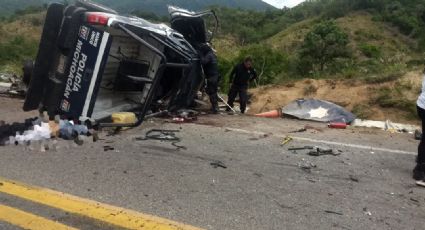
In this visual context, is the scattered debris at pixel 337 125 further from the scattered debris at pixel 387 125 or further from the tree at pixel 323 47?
the tree at pixel 323 47

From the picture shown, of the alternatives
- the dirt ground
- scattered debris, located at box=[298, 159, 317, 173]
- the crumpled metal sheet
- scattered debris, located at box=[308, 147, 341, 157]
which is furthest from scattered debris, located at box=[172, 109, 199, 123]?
scattered debris, located at box=[298, 159, 317, 173]

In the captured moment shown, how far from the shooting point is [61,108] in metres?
7.48

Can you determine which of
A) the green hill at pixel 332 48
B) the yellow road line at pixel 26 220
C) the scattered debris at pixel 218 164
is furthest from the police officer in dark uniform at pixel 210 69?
the yellow road line at pixel 26 220

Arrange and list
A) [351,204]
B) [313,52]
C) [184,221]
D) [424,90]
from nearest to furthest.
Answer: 1. [184,221]
2. [351,204]
3. [424,90]
4. [313,52]

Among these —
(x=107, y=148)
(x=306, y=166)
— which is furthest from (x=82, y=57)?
(x=306, y=166)

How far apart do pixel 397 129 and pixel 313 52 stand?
665 inches

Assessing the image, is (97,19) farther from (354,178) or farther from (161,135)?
(354,178)

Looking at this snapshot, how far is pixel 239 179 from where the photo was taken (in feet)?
16.2

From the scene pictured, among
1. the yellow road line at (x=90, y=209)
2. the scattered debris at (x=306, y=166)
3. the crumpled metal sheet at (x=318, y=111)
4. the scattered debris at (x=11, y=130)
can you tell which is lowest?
the scattered debris at (x=11, y=130)

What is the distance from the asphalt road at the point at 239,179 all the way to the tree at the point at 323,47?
17458 millimetres

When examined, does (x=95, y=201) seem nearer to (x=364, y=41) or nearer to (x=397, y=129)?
(x=397, y=129)

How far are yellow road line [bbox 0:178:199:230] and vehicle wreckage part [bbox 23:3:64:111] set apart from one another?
3315 mm

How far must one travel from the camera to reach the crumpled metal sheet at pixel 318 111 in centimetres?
972

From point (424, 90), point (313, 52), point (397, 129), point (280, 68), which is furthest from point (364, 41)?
→ point (424, 90)
